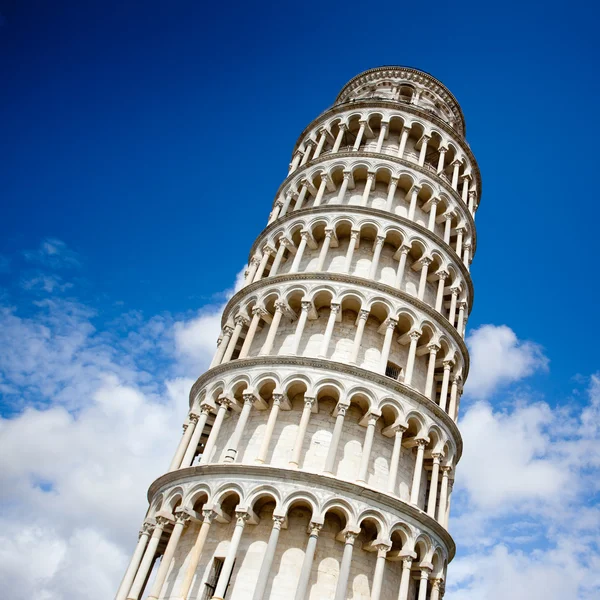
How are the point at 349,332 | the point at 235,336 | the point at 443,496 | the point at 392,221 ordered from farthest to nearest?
the point at 392,221 < the point at 235,336 < the point at 349,332 < the point at 443,496

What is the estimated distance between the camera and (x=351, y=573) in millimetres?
19844

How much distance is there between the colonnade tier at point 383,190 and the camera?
99.5 feet

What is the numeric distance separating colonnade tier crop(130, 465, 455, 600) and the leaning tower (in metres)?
0.05

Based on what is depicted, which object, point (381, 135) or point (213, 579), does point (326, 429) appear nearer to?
point (213, 579)

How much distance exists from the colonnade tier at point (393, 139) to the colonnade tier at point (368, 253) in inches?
221

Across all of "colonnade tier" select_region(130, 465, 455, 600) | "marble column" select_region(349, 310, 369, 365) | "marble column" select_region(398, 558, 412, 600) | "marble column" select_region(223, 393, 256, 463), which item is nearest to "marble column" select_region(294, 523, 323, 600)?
"colonnade tier" select_region(130, 465, 455, 600)

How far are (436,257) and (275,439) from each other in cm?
1131

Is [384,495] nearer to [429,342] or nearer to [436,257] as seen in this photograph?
[429,342]

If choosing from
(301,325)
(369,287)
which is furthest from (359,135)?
(301,325)

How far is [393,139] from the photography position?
1344 inches

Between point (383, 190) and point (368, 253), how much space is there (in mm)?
4480

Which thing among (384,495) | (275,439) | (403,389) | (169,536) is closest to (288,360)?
(275,439)

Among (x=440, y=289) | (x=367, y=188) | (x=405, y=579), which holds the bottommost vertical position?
(x=405, y=579)

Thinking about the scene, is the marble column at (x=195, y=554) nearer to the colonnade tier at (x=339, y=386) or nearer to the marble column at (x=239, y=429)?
the marble column at (x=239, y=429)
